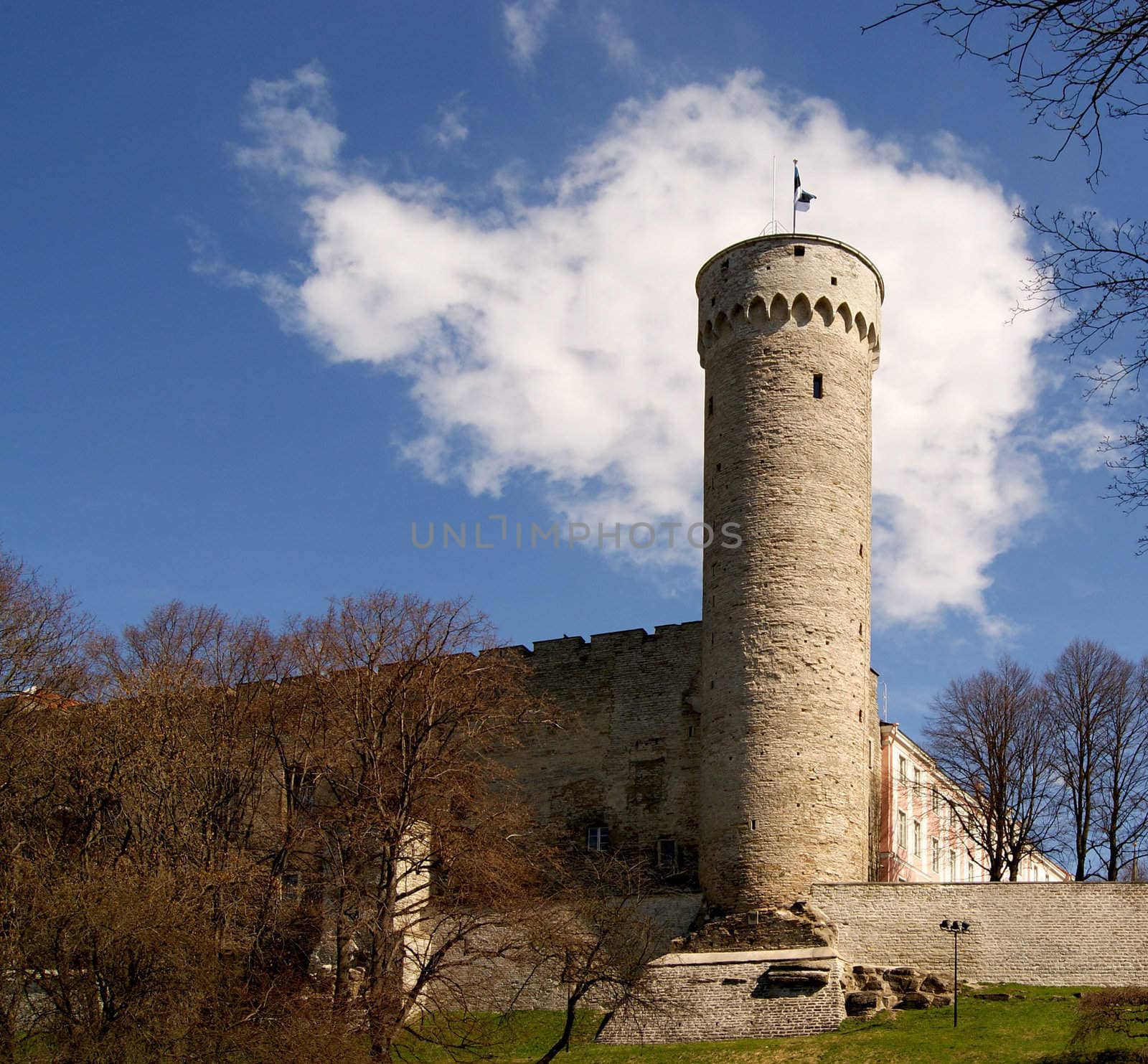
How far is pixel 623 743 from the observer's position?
3038cm

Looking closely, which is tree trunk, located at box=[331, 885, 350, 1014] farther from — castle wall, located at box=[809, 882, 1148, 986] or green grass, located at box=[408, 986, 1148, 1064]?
castle wall, located at box=[809, 882, 1148, 986]

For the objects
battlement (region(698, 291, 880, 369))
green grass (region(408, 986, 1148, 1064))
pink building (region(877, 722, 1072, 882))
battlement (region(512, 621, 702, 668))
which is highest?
battlement (region(698, 291, 880, 369))

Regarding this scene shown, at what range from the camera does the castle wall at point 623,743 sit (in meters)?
29.3

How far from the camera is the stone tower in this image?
25922mm

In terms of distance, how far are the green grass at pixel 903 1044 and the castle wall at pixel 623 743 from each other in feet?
18.9

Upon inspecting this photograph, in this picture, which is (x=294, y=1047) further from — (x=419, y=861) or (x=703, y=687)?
(x=703, y=687)

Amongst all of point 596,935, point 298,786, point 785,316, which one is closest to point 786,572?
point 785,316

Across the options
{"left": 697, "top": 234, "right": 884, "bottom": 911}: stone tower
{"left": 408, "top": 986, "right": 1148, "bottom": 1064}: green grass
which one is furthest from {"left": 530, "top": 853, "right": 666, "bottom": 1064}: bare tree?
{"left": 697, "top": 234, "right": 884, "bottom": 911}: stone tower

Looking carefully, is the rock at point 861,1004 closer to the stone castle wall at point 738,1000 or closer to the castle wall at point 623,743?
the stone castle wall at point 738,1000

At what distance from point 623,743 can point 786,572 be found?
5.80 m

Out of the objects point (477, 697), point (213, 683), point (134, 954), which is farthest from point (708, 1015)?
point (213, 683)

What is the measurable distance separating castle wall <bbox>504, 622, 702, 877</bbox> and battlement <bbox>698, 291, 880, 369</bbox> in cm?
646

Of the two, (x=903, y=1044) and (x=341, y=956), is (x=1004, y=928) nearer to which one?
(x=903, y=1044)

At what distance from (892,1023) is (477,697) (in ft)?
31.0
